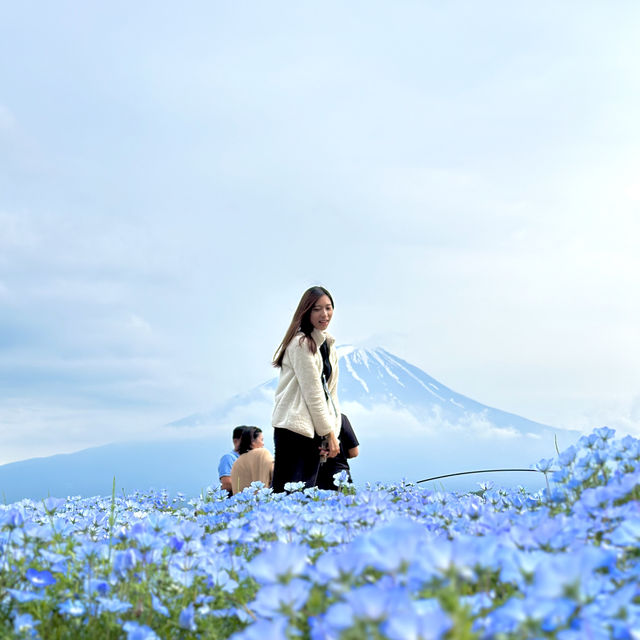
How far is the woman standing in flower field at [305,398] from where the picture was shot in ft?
19.9

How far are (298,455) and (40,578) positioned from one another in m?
3.99

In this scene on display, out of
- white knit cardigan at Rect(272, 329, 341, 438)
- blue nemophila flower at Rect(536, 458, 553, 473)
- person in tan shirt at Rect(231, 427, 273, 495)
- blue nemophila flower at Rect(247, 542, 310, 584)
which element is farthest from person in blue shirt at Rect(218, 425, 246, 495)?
blue nemophila flower at Rect(247, 542, 310, 584)

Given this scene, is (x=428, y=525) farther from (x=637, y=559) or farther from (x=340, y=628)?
(x=340, y=628)

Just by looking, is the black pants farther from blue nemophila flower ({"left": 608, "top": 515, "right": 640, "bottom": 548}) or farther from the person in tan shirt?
blue nemophila flower ({"left": 608, "top": 515, "right": 640, "bottom": 548})

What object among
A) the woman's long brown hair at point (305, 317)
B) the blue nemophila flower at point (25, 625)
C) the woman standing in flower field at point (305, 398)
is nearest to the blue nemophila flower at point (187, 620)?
the blue nemophila flower at point (25, 625)

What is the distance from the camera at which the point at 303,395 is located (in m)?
6.10

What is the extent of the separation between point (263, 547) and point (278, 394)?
12.4 feet

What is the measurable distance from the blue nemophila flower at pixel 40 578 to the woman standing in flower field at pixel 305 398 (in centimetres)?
377

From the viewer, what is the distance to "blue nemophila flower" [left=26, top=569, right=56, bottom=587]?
Answer: 232 centimetres

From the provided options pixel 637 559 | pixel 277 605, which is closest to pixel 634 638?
pixel 637 559

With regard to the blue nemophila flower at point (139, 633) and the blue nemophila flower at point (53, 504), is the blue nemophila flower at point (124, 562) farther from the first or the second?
the blue nemophila flower at point (53, 504)

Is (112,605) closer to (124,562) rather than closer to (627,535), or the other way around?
(124,562)

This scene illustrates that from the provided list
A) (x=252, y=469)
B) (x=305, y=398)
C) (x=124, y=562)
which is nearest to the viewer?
(x=124, y=562)

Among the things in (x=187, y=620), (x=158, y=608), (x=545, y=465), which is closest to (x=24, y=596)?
(x=158, y=608)
